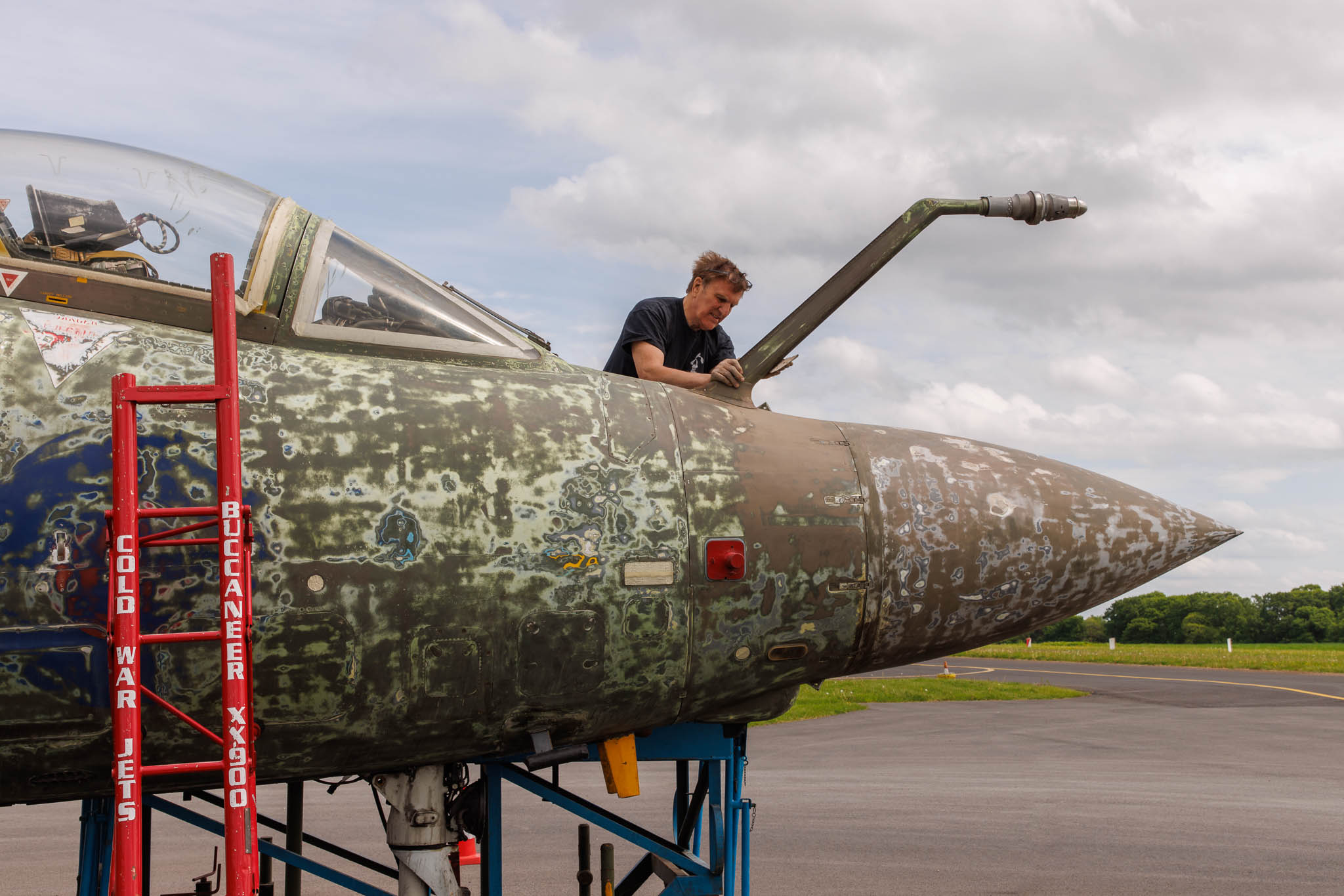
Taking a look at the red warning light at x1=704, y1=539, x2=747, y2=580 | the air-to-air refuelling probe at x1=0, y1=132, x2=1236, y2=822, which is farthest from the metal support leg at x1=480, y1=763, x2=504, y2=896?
the red warning light at x1=704, y1=539, x2=747, y2=580

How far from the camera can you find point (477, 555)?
3479mm

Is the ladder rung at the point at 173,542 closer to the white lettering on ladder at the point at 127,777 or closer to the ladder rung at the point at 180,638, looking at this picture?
the ladder rung at the point at 180,638

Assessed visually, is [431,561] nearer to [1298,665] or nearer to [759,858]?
[759,858]

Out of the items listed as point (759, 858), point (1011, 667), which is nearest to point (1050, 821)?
point (759, 858)

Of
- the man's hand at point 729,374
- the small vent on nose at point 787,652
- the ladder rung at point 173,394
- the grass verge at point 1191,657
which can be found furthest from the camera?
the grass verge at point 1191,657

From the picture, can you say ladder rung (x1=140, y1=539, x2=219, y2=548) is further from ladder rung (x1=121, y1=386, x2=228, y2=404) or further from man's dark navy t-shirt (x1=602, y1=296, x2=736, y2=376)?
man's dark navy t-shirt (x1=602, y1=296, x2=736, y2=376)

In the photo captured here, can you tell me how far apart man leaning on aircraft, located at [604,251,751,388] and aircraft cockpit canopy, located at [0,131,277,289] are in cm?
198

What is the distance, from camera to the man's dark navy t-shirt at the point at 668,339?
5531mm

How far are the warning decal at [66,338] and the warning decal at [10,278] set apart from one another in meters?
0.02

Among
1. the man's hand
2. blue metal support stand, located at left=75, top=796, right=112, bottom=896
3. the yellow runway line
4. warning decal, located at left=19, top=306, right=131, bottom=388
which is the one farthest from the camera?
the yellow runway line

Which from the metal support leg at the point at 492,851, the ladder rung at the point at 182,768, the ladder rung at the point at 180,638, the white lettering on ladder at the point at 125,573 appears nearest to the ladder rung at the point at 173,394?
the white lettering on ladder at the point at 125,573

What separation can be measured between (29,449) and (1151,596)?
3317 inches

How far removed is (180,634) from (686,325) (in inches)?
129

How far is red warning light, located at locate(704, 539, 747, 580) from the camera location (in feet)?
12.5
